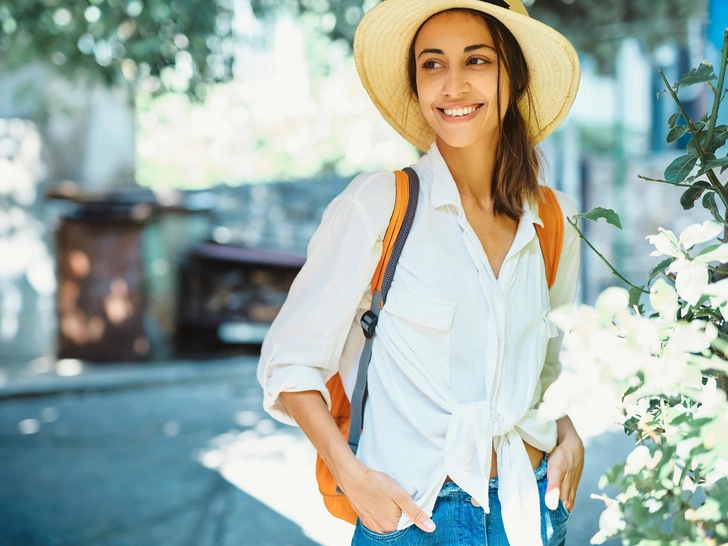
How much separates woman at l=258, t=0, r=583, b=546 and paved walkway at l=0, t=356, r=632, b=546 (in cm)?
170

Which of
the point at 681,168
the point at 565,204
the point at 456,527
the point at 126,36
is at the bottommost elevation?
the point at 456,527

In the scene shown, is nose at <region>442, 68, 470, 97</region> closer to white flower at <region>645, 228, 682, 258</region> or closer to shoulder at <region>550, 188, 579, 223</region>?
shoulder at <region>550, 188, 579, 223</region>

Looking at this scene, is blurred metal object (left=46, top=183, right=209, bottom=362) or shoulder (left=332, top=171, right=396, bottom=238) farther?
blurred metal object (left=46, top=183, right=209, bottom=362)

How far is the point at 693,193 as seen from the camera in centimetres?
140

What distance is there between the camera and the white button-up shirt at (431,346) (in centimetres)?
157

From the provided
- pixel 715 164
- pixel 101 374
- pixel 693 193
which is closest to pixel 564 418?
pixel 693 193

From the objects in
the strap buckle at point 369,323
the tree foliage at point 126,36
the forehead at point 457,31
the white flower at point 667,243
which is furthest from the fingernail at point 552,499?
the tree foliage at point 126,36

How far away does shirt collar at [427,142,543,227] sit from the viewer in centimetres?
171

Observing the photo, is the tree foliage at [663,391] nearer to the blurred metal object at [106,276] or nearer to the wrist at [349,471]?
the wrist at [349,471]

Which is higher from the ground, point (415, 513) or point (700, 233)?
point (700, 233)

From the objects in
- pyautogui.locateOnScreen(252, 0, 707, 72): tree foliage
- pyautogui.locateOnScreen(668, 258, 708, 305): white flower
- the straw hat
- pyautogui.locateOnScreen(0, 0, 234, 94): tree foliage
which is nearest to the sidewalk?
pyautogui.locateOnScreen(0, 0, 234, 94): tree foliage

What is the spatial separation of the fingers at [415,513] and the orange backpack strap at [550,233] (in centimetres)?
61

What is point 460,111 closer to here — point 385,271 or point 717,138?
point 385,271

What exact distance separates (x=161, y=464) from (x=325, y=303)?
3.33m
